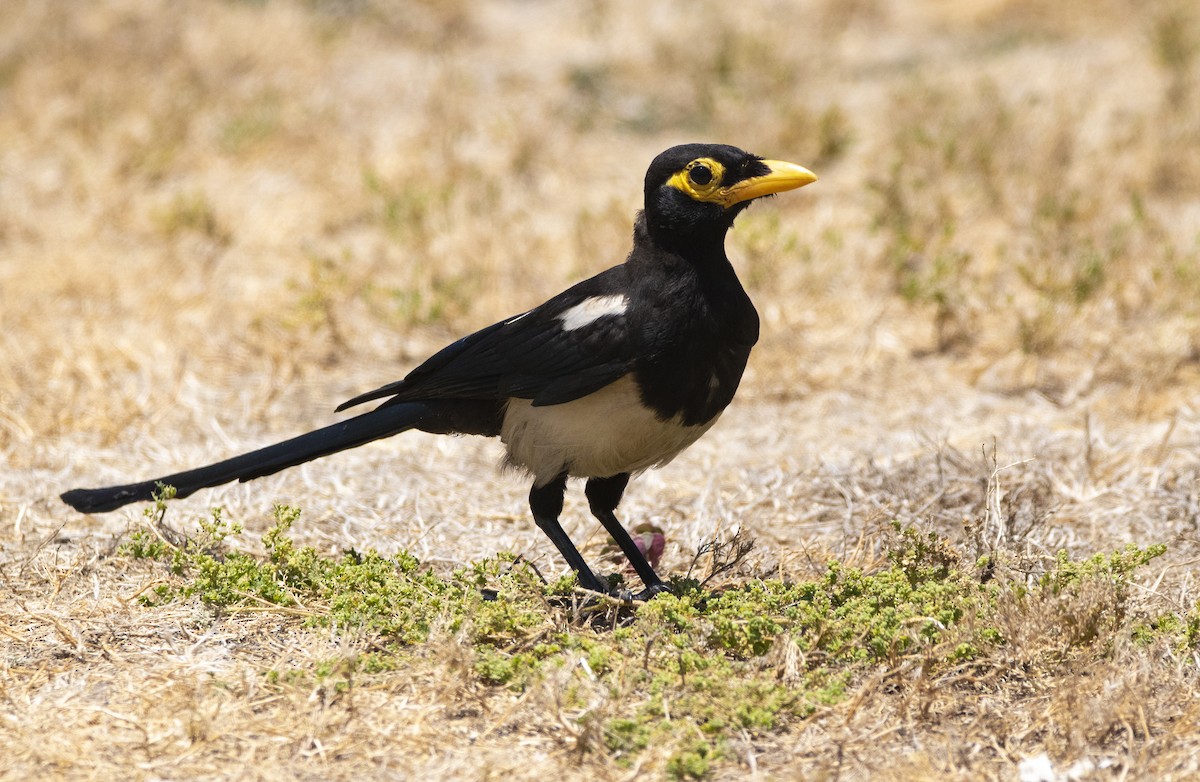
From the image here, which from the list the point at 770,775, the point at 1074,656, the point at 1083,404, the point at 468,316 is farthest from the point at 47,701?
the point at 1083,404

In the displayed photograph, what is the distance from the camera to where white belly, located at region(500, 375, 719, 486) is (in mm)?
3838

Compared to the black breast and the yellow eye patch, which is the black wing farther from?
the yellow eye patch

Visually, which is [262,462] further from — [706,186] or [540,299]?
[540,299]

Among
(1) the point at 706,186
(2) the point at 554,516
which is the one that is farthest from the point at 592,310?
(2) the point at 554,516

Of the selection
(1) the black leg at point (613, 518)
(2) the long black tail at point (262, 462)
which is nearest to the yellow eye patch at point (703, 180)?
(1) the black leg at point (613, 518)

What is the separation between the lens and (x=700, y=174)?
3.91 meters

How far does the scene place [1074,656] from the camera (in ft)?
11.0

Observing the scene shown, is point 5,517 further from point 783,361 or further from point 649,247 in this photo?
point 783,361

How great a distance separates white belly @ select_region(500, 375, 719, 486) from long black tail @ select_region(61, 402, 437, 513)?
1.37 ft

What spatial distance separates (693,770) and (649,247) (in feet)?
5.56

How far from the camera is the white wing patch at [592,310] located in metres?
3.90

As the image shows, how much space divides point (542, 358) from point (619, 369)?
31 cm

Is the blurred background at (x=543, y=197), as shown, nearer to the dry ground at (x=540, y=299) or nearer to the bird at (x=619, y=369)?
the dry ground at (x=540, y=299)

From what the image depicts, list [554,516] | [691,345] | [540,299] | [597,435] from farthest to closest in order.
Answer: [540,299] → [554,516] → [597,435] → [691,345]
